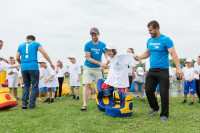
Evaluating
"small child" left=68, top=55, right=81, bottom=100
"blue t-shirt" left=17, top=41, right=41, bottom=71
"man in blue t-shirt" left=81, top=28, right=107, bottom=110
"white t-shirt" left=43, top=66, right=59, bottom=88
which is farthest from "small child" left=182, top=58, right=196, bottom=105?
"blue t-shirt" left=17, top=41, right=41, bottom=71

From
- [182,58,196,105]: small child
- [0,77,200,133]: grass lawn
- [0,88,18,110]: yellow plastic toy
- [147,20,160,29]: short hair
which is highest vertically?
[147,20,160,29]: short hair

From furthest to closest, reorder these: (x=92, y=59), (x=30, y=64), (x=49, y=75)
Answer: (x=49, y=75)
(x=30, y=64)
(x=92, y=59)

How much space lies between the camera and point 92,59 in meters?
5.91

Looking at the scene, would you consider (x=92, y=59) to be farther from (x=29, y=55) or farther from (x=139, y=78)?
(x=139, y=78)

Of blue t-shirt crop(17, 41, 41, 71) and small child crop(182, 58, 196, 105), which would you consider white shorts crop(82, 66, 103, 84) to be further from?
small child crop(182, 58, 196, 105)

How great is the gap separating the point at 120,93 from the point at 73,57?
4388 millimetres

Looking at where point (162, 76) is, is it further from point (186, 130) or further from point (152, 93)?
point (186, 130)

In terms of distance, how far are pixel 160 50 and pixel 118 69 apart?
50.4 inches

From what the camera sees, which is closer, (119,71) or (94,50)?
(119,71)

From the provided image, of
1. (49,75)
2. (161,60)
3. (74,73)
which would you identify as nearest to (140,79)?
(74,73)

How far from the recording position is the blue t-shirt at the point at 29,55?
6250 mm

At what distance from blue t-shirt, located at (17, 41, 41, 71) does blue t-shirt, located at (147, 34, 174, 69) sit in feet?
11.7

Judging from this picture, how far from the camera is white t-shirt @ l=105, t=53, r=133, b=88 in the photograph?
5.36m

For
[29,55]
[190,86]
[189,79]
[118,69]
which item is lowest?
[190,86]
